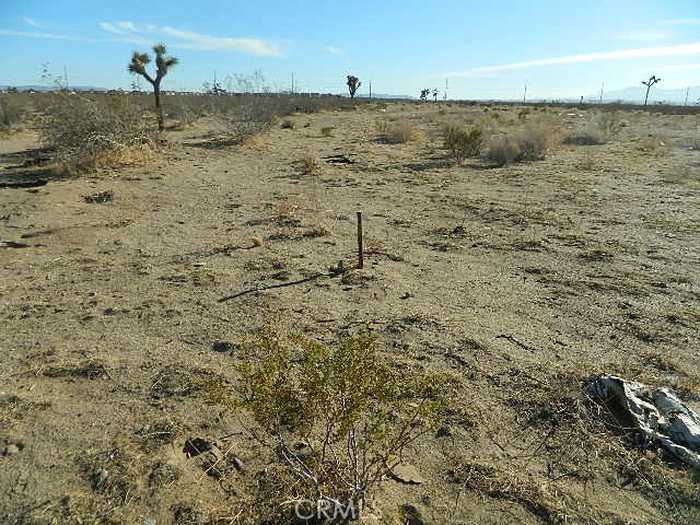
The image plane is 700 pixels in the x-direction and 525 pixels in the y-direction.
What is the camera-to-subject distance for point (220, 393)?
7.54 ft

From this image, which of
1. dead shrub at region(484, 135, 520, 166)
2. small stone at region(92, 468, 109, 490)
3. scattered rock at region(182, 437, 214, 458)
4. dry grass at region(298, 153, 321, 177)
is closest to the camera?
small stone at region(92, 468, 109, 490)

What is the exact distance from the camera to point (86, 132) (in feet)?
38.1

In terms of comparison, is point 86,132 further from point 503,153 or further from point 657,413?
point 657,413

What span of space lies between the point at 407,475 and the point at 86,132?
469 inches

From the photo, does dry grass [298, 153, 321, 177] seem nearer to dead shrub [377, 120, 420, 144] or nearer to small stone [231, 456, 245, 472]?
dead shrub [377, 120, 420, 144]

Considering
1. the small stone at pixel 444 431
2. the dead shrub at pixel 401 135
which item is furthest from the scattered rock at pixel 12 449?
the dead shrub at pixel 401 135

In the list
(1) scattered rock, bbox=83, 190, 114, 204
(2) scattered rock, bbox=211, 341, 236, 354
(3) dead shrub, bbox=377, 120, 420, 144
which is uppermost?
(3) dead shrub, bbox=377, 120, 420, 144

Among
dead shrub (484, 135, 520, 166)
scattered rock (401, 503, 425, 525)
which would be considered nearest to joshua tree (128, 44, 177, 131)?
dead shrub (484, 135, 520, 166)

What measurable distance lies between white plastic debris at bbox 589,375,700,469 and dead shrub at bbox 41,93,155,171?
1133 centimetres

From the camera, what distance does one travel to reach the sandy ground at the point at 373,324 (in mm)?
2537

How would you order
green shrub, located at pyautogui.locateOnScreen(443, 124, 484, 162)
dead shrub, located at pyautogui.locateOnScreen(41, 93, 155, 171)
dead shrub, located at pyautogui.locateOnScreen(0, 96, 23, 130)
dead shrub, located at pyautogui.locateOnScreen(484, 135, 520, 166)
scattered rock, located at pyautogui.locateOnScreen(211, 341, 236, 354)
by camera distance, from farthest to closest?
1. dead shrub, located at pyautogui.locateOnScreen(0, 96, 23, 130)
2. green shrub, located at pyautogui.locateOnScreen(443, 124, 484, 162)
3. dead shrub, located at pyautogui.locateOnScreen(484, 135, 520, 166)
4. dead shrub, located at pyautogui.locateOnScreen(41, 93, 155, 171)
5. scattered rock, located at pyautogui.locateOnScreen(211, 341, 236, 354)

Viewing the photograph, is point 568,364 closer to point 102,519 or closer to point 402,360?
point 402,360

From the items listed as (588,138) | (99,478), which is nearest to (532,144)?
(588,138)

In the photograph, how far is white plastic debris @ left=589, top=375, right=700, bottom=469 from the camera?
2.76 m
